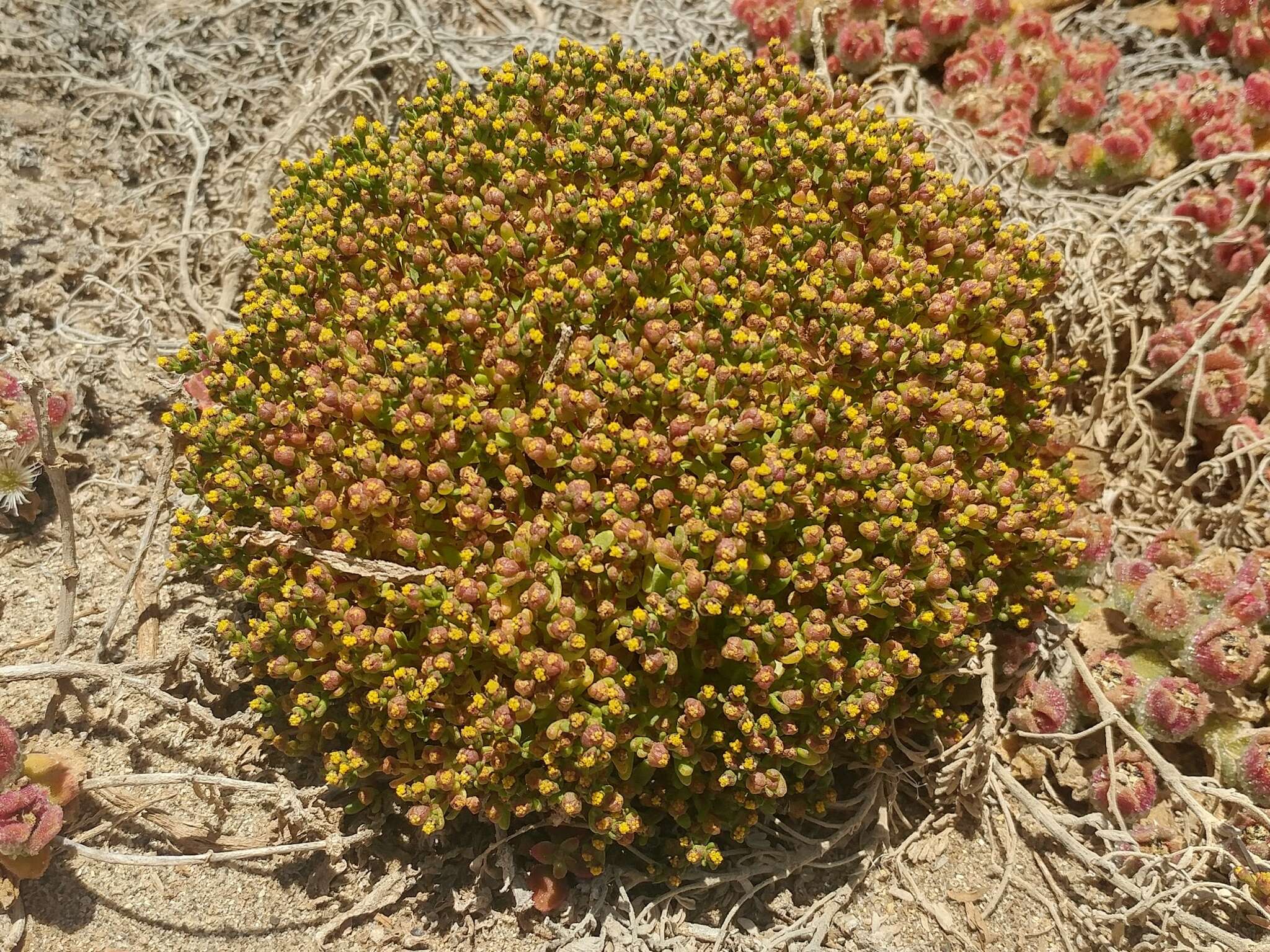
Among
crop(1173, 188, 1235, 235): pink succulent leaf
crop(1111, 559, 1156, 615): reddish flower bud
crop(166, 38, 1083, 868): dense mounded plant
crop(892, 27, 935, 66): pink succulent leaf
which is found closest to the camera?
crop(166, 38, 1083, 868): dense mounded plant

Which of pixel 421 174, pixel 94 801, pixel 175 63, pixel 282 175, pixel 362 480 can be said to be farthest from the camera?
pixel 175 63

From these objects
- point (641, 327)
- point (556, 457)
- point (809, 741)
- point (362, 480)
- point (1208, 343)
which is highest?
point (1208, 343)

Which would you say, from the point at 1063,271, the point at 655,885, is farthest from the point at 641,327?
the point at 1063,271

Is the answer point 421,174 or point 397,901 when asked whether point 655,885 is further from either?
point 421,174

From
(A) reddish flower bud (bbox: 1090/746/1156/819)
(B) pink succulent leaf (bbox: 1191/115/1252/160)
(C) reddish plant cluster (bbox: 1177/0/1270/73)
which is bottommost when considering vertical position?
(A) reddish flower bud (bbox: 1090/746/1156/819)

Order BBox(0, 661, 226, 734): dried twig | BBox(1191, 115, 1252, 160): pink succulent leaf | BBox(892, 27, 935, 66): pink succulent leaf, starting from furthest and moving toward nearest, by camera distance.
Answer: BBox(892, 27, 935, 66): pink succulent leaf
BBox(1191, 115, 1252, 160): pink succulent leaf
BBox(0, 661, 226, 734): dried twig

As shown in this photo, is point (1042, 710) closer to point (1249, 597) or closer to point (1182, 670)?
point (1182, 670)

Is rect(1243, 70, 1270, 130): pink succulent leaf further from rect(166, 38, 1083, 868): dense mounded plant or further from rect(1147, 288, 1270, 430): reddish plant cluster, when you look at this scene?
rect(166, 38, 1083, 868): dense mounded plant

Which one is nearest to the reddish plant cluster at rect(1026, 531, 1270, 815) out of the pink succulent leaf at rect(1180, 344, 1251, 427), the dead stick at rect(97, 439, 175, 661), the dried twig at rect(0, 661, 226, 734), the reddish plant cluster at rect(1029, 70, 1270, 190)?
the pink succulent leaf at rect(1180, 344, 1251, 427)
